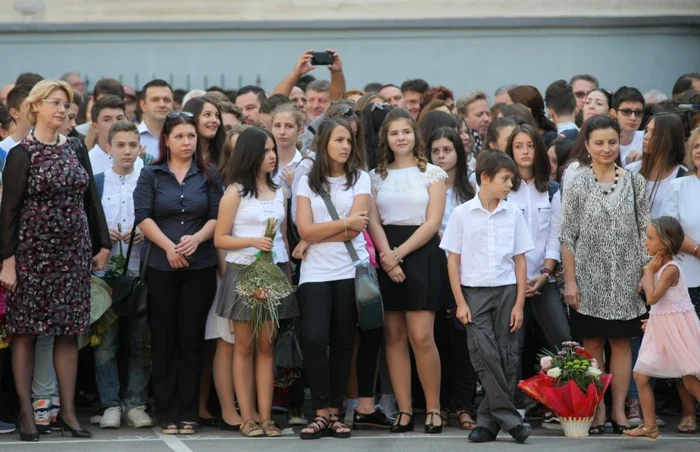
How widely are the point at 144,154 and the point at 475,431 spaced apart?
3653 mm

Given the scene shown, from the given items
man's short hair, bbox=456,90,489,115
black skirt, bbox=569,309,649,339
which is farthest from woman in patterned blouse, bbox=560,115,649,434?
man's short hair, bbox=456,90,489,115

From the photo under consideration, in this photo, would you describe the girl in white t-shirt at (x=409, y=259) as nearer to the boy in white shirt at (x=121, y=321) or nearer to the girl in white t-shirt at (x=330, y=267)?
the girl in white t-shirt at (x=330, y=267)

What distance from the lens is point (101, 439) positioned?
32.2ft

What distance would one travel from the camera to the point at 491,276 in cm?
974

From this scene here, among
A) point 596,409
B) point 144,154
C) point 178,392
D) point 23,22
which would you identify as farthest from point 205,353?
point 23,22

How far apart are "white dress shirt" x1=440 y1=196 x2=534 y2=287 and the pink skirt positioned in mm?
1039

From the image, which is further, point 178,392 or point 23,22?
point 23,22

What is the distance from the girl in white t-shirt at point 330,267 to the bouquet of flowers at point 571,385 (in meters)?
1.32

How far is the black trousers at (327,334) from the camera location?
9.86 meters

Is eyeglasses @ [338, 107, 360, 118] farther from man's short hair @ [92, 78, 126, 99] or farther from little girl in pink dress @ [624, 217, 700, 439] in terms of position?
man's short hair @ [92, 78, 126, 99]

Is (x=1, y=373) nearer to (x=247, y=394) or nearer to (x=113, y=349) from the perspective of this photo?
(x=113, y=349)

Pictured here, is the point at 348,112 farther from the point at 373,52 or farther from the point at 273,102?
the point at 373,52

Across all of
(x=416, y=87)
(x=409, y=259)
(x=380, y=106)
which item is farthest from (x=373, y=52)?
(x=409, y=259)

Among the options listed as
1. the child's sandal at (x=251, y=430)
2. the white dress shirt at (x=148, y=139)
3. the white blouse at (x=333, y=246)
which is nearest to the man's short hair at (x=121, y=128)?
the white dress shirt at (x=148, y=139)
